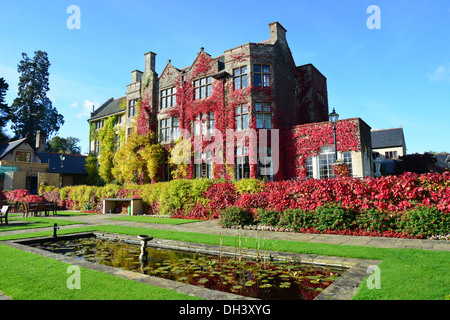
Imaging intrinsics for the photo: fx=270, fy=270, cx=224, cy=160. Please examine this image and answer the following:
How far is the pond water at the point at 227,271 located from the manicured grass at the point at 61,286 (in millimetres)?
1275

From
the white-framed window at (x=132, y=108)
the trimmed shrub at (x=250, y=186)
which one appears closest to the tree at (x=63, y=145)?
the white-framed window at (x=132, y=108)

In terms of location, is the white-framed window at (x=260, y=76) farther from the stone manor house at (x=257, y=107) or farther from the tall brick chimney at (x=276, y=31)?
the tall brick chimney at (x=276, y=31)

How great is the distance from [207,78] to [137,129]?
10065 millimetres

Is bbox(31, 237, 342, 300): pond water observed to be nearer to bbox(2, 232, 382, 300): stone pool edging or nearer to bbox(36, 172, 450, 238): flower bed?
bbox(2, 232, 382, 300): stone pool edging

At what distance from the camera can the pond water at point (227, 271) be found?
16.6 feet

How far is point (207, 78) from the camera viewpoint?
25281 mm

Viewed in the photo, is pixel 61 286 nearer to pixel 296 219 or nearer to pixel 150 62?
pixel 296 219

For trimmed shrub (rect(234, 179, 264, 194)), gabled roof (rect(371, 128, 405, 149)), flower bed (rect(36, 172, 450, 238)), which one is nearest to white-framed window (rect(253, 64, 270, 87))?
flower bed (rect(36, 172, 450, 238))

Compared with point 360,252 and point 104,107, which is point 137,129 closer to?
point 104,107

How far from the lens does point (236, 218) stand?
1309cm

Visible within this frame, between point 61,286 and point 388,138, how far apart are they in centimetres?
6441

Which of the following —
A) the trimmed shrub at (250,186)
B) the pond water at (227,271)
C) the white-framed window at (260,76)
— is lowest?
the pond water at (227,271)

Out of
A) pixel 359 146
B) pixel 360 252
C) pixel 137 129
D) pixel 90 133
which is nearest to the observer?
pixel 360 252
